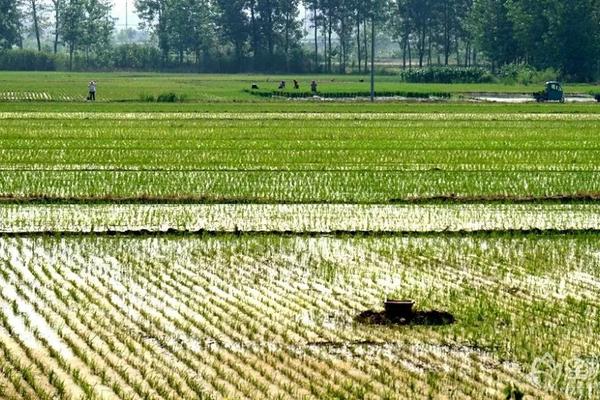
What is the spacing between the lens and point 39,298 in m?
11.6

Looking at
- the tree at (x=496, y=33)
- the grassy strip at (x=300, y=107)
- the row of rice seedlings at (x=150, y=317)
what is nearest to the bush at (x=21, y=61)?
the tree at (x=496, y=33)

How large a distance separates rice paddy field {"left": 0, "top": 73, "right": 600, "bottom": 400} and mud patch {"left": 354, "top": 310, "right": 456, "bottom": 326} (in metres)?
0.02

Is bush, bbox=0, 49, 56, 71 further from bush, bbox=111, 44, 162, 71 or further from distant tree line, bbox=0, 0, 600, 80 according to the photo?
bush, bbox=111, 44, 162, 71

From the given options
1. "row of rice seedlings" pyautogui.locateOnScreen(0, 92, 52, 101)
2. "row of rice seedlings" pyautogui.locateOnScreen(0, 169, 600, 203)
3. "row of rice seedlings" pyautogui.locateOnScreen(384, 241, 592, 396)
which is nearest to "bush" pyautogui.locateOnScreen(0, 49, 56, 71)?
"row of rice seedlings" pyautogui.locateOnScreen(0, 92, 52, 101)

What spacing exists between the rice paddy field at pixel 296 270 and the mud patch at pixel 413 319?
0.08ft

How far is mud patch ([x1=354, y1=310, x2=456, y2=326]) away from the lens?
10.7m

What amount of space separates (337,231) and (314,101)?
125ft

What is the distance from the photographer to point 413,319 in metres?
10.8

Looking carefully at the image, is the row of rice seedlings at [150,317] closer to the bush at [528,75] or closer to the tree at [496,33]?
the bush at [528,75]

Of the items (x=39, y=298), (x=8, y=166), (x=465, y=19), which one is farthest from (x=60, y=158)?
(x=465, y=19)

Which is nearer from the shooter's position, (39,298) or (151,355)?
(151,355)

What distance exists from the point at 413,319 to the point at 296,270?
267 cm

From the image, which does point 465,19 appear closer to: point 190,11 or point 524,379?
point 190,11

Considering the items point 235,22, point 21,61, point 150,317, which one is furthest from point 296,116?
point 235,22
